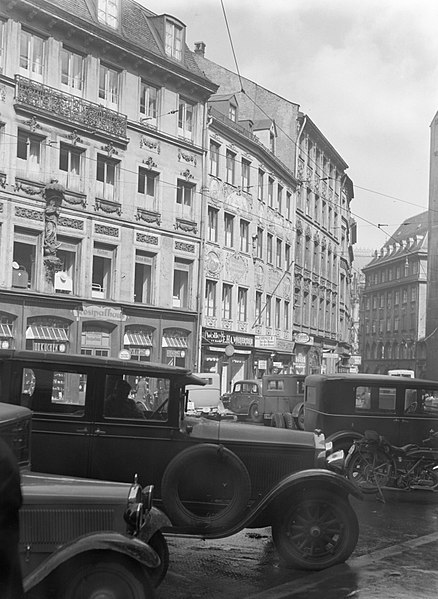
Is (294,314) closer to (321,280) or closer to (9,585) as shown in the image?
(321,280)

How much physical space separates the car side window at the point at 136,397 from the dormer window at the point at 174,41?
14.1 feet

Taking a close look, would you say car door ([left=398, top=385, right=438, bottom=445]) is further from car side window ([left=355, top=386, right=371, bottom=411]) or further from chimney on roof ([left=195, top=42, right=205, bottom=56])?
chimney on roof ([left=195, top=42, right=205, bottom=56])

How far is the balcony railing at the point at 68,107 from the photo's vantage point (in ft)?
21.8

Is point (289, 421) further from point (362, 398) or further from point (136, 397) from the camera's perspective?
point (136, 397)

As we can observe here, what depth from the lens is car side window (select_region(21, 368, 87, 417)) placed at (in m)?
4.20

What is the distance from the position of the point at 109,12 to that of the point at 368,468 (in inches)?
201

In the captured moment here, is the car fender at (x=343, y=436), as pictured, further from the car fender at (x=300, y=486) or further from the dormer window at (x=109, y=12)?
the dormer window at (x=109, y=12)

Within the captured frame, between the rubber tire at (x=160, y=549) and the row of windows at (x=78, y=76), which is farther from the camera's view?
the row of windows at (x=78, y=76)

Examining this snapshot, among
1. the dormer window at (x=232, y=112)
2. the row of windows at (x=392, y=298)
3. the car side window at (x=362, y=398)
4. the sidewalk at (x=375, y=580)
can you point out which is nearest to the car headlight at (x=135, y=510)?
the sidewalk at (x=375, y=580)

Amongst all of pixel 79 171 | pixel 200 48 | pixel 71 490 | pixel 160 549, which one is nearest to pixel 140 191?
pixel 79 171

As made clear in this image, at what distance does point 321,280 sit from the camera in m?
11.8

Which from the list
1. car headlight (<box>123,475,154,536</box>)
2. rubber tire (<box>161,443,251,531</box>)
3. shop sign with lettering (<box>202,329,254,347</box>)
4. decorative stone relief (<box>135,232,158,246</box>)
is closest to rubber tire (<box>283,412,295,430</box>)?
shop sign with lettering (<box>202,329,254,347</box>)

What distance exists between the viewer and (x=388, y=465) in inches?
291

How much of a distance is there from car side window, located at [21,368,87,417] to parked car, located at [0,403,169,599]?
0.96m
